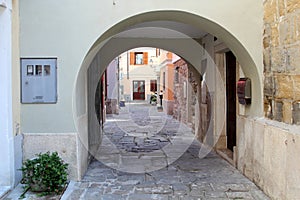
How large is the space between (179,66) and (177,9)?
30.7 ft

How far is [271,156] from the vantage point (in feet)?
14.3

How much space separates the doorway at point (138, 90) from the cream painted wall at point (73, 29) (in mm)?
31074

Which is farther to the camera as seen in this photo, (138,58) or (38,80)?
(138,58)

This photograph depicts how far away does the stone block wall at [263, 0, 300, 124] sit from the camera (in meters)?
3.92

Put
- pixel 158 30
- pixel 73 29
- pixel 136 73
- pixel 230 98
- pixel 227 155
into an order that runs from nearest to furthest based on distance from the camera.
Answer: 1. pixel 73 29
2. pixel 227 155
3. pixel 230 98
4. pixel 158 30
5. pixel 136 73

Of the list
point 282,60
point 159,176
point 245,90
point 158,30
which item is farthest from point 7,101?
point 158,30

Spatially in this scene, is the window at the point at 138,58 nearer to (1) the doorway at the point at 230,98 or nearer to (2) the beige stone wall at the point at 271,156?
(1) the doorway at the point at 230,98

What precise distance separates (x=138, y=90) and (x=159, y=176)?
31.4 metres

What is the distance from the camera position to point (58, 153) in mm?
4879

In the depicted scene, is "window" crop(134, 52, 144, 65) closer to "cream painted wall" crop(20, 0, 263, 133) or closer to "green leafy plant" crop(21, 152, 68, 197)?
"cream painted wall" crop(20, 0, 263, 133)

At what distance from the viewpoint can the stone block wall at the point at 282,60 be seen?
12.9 ft

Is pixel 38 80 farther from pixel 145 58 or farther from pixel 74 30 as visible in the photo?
pixel 145 58

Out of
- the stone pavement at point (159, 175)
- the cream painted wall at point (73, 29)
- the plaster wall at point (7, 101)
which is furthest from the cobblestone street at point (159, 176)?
the cream painted wall at point (73, 29)

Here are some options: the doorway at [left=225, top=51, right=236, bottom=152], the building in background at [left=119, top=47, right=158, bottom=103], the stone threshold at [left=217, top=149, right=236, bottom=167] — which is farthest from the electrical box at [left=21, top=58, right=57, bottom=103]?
the building in background at [left=119, top=47, right=158, bottom=103]
